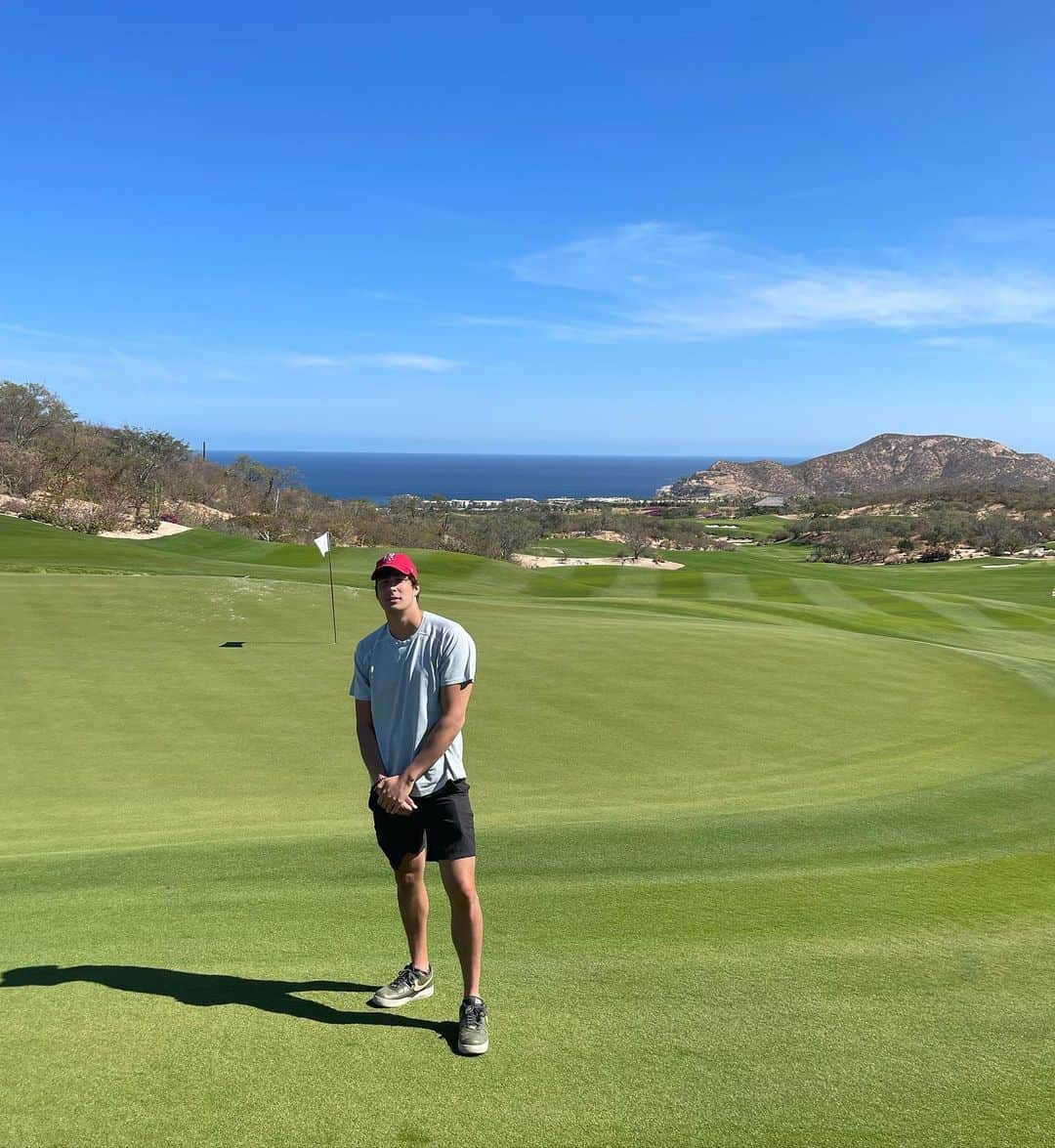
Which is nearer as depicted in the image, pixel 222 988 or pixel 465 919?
pixel 465 919

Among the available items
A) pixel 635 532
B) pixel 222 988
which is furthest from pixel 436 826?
pixel 635 532

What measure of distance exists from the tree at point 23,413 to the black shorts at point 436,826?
6458 cm

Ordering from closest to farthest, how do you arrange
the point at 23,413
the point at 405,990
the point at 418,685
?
the point at 418,685 → the point at 405,990 → the point at 23,413

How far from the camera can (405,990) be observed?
4.33 metres

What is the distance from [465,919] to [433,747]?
2.75 ft

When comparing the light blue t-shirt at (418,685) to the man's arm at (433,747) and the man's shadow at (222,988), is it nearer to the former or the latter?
the man's arm at (433,747)

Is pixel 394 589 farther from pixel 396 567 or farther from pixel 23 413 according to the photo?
pixel 23 413

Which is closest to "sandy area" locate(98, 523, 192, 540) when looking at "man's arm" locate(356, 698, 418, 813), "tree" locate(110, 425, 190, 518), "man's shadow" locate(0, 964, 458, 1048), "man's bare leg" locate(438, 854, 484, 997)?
"tree" locate(110, 425, 190, 518)

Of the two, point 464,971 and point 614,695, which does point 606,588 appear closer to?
point 614,695

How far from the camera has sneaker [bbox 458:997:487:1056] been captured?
12.5 ft

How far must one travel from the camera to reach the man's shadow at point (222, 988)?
13.5 feet

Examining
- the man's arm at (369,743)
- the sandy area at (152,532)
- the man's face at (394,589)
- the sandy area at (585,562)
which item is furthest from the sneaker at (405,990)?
the sandy area at (585,562)

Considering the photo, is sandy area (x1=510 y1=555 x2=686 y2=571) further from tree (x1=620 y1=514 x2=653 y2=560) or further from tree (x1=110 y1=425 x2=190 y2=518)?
tree (x1=110 y1=425 x2=190 y2=518)

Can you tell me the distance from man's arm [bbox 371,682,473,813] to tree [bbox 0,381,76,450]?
64.7m
